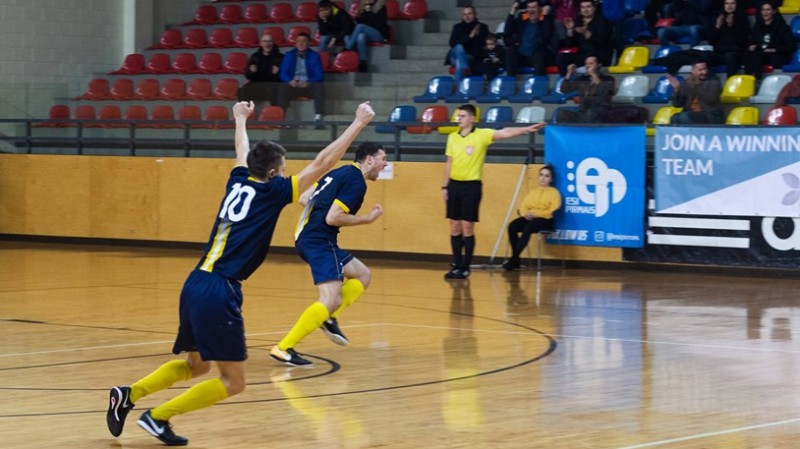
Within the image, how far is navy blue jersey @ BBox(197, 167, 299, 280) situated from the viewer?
21.8 feet

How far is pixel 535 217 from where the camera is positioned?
17828mm

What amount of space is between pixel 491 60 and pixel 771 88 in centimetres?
524

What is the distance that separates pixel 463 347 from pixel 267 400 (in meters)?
2.83

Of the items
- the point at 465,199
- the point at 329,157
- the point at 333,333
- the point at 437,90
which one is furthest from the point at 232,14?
the point at 329,157

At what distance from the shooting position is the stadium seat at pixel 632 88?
59.9 ft

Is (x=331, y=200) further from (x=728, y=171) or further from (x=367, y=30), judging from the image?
(x=367, y=30)

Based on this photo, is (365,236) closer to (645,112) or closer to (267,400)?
(645,112)

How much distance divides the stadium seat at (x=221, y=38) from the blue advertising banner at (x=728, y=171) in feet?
39.1

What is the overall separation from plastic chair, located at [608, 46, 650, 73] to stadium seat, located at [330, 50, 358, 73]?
515cm

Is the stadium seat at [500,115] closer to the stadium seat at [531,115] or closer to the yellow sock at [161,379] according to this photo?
the stadium seat at [531,115]

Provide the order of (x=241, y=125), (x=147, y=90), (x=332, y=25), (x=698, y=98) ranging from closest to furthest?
(x=241, y=125)
(x=698, y=98)
(x=332, y=25)
(x=147, y=90)

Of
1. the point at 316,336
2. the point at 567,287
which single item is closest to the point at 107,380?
the point at 316,336

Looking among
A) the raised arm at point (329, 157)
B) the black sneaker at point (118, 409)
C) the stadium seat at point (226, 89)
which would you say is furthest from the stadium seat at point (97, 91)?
the black sneaker at point (118, 409)

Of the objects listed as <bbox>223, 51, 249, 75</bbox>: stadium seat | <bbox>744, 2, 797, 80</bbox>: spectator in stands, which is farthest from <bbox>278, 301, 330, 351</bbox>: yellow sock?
<bbox>223, 51, 249, 75</bbox>: stadium seat
